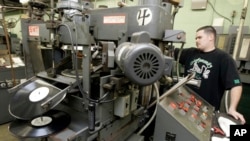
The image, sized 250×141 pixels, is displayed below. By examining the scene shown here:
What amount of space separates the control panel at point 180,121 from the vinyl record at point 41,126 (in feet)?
1.77

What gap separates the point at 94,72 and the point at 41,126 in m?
0.41

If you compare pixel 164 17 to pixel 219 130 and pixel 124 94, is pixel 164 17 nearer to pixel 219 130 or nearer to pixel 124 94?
pixel 124 94

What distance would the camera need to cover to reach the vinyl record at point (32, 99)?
80 cm

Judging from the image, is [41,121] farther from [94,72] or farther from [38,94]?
[94,72]

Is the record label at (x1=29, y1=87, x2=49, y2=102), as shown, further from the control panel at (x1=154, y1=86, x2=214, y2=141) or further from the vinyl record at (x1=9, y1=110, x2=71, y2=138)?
the control panel at (x1=154, y1=86, x2=214, y2=141)

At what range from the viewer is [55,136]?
83 centimetres

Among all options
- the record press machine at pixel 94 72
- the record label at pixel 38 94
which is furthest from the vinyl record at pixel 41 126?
the record label at pixel 38 94

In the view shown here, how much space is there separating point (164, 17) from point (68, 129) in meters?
0.86

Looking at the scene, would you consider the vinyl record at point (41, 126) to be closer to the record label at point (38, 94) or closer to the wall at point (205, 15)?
the record label at point (38, 94)

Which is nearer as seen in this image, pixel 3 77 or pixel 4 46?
pixel 3 77

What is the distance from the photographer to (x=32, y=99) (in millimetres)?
864

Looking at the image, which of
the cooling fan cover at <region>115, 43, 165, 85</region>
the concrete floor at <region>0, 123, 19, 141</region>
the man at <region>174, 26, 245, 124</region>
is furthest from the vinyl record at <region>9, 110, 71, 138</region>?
the concrete floor at <region>0, 123, 19, 141</region>

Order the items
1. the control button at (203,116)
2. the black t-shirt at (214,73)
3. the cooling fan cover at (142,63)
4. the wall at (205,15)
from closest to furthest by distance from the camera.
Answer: the cooling fan cover at (142,63)
the control button at (203,116)
the black t-shirt at (214,73)
the wall at (205,15)

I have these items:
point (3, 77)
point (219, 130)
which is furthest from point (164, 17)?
point (3, 77)
